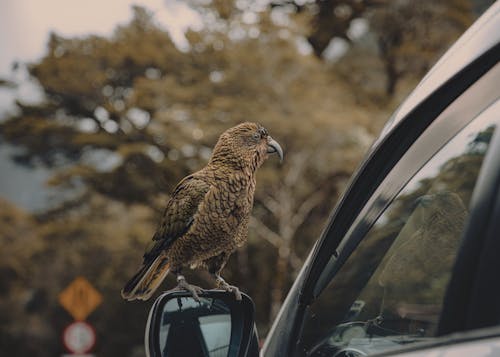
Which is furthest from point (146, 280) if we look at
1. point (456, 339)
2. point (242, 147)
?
point (456, 339)

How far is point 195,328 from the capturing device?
1.32m

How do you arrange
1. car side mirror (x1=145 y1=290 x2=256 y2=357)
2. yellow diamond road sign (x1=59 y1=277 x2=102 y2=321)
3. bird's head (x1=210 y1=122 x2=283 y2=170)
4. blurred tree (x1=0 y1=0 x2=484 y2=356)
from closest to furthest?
car side mirror (x1=145 y1=290 x2=256 y2=357)
bird's head (x1=210 y1=122 x2=283 y2=170)
yellow diamond road sign (x1=59 y1=277 x2=102 y2=321)
blurred tree (x1=0 y1=0 x2=484 y2=356)

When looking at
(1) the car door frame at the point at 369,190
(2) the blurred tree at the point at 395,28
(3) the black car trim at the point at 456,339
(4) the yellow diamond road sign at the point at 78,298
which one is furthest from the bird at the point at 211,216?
(2) the blurred tree at the point at 395,28

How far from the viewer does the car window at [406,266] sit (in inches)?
38.9

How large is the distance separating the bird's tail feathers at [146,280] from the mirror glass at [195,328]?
170mm

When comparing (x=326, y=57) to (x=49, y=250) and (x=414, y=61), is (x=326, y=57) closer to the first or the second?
(x=414, y=61)

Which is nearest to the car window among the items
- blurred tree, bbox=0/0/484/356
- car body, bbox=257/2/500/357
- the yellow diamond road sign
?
car body, bbox=257/2/500/357

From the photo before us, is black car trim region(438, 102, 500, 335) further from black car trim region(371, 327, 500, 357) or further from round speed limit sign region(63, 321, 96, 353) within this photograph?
round speed limit sign region(63, 321, 96, 353)

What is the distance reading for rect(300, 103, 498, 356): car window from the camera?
3.24 feet

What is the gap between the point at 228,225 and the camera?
1414 mm

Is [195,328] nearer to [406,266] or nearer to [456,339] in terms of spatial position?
[406,266]

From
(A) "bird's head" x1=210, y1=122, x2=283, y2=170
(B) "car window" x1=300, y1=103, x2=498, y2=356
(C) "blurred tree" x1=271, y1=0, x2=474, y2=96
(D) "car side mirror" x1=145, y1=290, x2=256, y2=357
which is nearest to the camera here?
(B) "car window" x1=300, y1=103, x2=498, y2=356

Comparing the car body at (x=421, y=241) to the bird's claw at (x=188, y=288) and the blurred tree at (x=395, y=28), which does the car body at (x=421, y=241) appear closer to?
the bird's claw at (x=188, y=288)

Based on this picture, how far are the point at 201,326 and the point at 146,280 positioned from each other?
25cm
